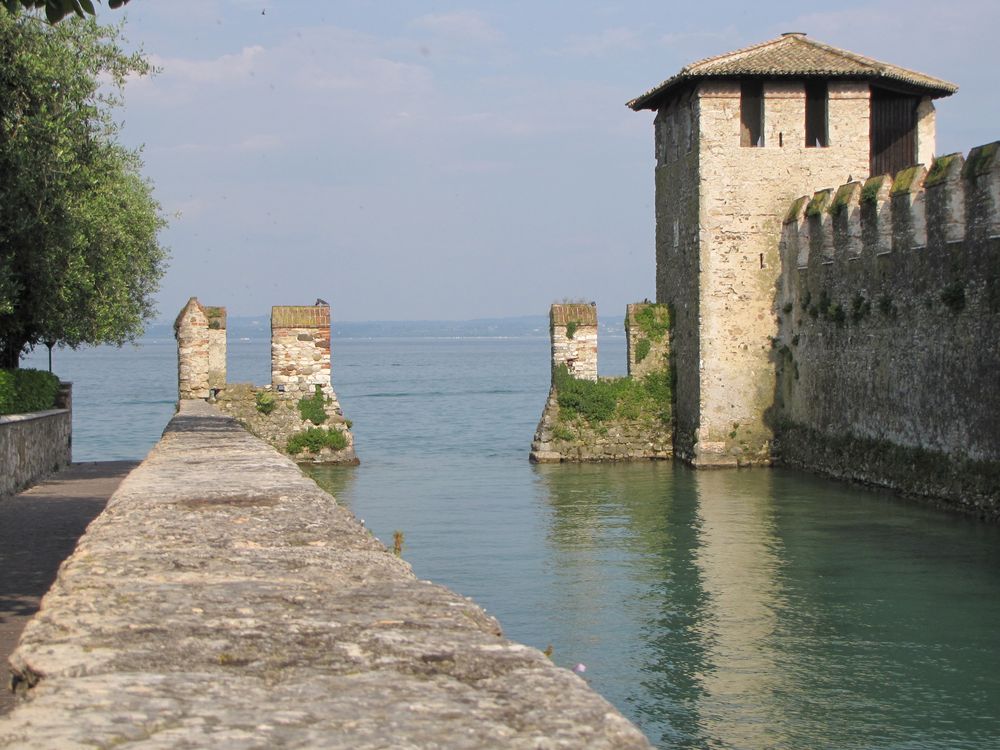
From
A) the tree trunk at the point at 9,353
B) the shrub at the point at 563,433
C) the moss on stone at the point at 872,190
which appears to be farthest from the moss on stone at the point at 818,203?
the tree trunk at the point at 9,353

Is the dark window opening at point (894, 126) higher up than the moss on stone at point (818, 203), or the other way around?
the dark window opening at point (894, 126)

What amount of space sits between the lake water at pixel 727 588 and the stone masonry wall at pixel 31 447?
166 inches

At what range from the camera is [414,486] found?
21.8 metres

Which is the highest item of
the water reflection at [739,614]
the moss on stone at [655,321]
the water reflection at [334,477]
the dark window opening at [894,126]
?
the dark window opening at [894,126]

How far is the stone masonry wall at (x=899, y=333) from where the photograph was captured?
15789mm

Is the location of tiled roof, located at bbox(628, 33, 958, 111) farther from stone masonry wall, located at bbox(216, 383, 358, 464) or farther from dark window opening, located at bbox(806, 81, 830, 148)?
stone masonry wall, located at bbox(216, 383, 358, 464)

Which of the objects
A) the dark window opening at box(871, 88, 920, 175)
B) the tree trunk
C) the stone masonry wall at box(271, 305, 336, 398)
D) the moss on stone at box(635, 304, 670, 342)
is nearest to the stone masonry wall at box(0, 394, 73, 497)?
the tree trunk

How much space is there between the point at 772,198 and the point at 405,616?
19.2 meters

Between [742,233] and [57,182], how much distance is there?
11.6 meters

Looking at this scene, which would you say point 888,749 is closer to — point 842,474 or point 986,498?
point 986,498

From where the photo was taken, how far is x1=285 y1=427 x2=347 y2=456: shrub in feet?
77.8

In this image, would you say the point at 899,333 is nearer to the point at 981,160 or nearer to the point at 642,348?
the point at 981,160

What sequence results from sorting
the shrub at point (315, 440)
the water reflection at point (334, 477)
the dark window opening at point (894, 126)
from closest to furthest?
the water reflection at point (334, 477) → the dark window opening at point (894, 126) → the shrub at point (315, 440)

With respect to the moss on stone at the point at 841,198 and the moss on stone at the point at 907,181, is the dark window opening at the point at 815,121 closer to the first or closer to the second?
the moss on stone at the point at 841,198
